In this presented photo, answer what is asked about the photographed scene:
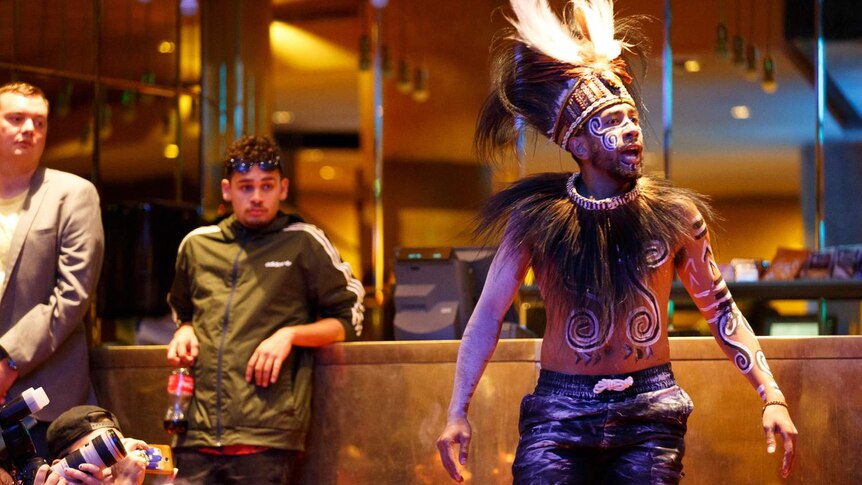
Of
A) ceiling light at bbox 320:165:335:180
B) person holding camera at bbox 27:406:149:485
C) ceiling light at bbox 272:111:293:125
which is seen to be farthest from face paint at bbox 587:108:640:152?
ceiling light at bbox 272:111:293:125

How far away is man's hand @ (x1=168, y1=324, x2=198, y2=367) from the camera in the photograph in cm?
441

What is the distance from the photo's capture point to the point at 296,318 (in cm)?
448

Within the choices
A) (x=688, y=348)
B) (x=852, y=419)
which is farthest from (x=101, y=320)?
(x=852, y=419)

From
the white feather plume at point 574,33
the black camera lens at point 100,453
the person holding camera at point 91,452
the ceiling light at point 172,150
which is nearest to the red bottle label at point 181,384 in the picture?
the person holding camera at point 91,452

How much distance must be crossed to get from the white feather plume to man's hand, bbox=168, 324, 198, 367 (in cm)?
177

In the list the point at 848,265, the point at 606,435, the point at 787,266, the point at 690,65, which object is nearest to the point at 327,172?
the point at 690,65

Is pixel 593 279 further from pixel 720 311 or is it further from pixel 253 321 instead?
pixel 253 321

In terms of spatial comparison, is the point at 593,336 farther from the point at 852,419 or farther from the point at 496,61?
the point at 852,419

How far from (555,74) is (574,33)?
0.18 meters

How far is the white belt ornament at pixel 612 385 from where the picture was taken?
3.06 metres

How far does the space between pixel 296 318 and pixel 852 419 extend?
6.51 feet

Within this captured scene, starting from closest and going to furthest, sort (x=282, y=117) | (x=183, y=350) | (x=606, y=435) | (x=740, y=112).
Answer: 1. (x=606, y=435)
2. (x=183, y=350)
3. (x=740, y=112)
4. (x=282, y=117)

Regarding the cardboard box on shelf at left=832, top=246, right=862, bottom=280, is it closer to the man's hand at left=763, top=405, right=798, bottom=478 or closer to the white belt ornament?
the man's hand at left=763, top=405, right=798, bottom=478

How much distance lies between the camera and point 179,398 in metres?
4.42
